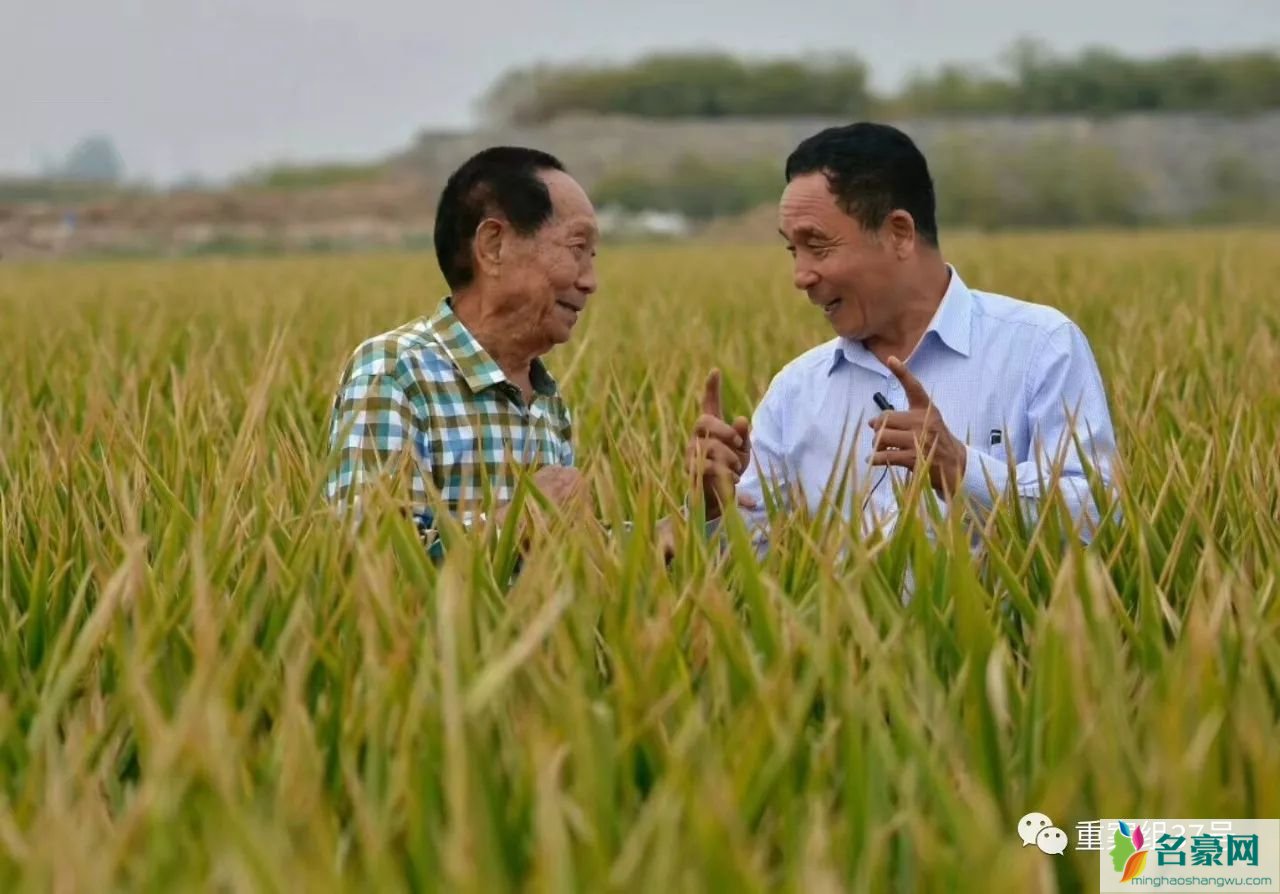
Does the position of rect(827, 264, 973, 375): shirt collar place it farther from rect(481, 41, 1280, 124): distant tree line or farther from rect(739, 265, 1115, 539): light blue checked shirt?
rect(481, 41, 1280, 124): distant tree line

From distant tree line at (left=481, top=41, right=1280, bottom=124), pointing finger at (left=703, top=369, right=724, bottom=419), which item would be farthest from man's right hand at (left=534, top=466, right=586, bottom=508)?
distant tree line at (left=481, top=41, right=1280, bottom=124)

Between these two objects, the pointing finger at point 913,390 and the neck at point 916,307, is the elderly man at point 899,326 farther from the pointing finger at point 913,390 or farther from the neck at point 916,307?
the pointing finger at point 913,390

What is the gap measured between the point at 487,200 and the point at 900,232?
0.51m

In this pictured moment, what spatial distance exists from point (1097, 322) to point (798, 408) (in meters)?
2.96

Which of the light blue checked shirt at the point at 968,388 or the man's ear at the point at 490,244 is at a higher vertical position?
the man's ear at the point at 490,244

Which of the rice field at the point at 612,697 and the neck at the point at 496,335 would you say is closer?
the rice field at the point at 612,697

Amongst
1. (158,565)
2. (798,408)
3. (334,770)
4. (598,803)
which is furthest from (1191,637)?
(798,408)

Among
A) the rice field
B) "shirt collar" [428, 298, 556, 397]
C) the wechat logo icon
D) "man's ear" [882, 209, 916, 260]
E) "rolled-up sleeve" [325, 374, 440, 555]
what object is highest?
"man's ear" [882, 209, 916, 260]

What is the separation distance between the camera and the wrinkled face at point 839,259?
2.44m

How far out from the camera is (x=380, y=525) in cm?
177

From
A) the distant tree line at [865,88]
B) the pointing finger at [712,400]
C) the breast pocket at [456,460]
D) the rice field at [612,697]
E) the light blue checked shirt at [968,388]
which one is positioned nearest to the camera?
the rice field at [612,697]

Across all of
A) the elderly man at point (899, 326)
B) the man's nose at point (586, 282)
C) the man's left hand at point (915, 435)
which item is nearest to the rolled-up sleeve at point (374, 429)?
the man's nose at point (586, 282)

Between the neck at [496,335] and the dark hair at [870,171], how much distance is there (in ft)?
1.37

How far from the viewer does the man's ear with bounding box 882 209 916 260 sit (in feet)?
8.10
